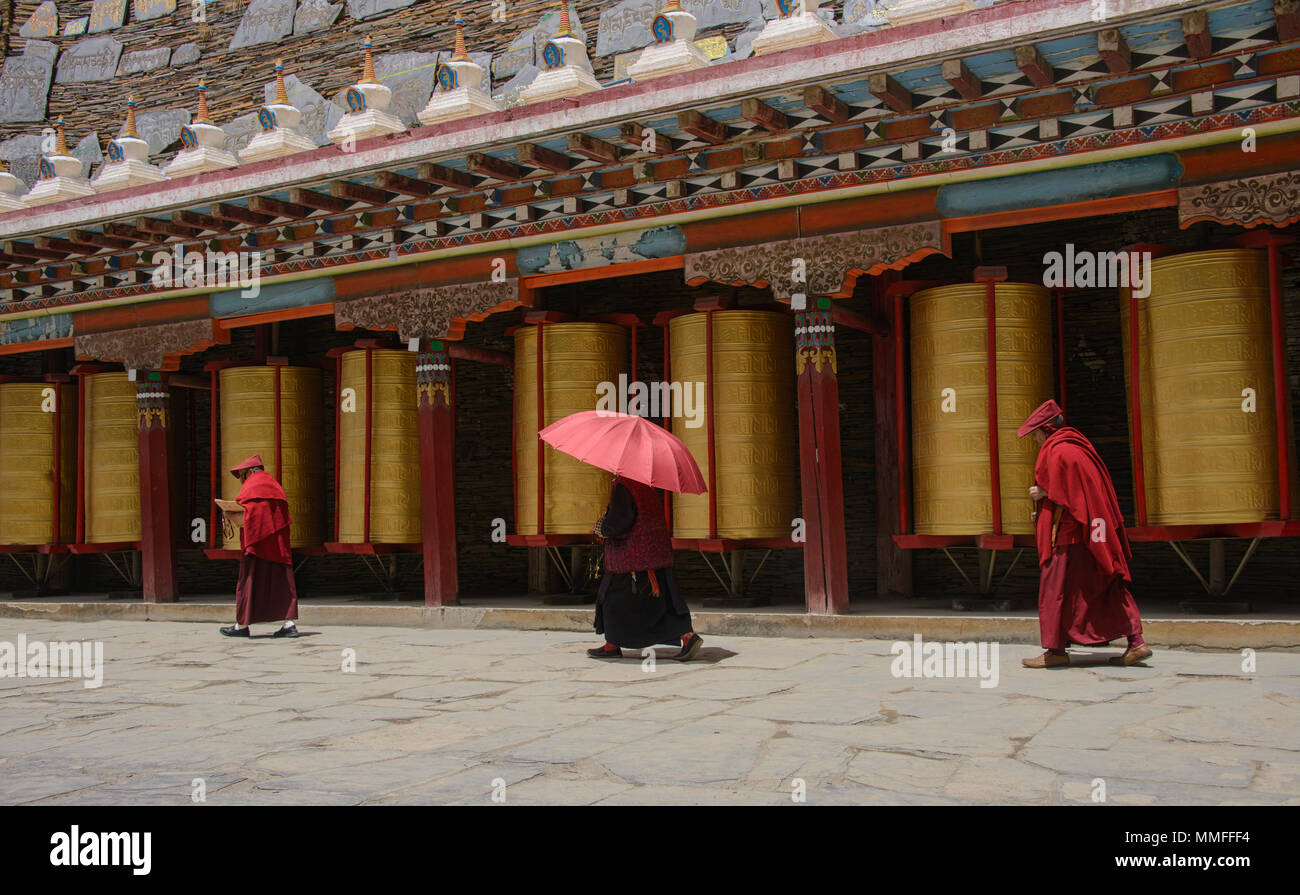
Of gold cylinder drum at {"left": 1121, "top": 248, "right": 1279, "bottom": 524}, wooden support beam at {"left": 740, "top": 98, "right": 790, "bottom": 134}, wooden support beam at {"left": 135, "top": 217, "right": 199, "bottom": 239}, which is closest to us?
gold cylinder drum at {"left": 1121, "top": 248, "right": 1279, "bottom": 524}

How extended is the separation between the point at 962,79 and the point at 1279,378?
2454 millimetres

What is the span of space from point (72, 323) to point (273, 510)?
3.63 m

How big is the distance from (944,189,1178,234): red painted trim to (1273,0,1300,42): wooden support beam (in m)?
0.95

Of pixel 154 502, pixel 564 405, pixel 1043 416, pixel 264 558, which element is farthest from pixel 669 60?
pixel 154 502

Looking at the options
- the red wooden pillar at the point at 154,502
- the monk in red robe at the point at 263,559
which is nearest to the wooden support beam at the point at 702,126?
the monk in red robe at the point at 263,559

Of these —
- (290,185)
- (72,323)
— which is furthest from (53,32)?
(290,185)

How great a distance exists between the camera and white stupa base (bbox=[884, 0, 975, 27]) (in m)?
6.90

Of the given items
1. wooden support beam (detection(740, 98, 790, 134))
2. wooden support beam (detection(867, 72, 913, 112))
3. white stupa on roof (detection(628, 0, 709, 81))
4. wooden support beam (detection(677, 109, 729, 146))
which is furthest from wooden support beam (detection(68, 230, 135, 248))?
wooden support beam (detection(867, 72, 913, 112))

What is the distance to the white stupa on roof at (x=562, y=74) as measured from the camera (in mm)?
8102

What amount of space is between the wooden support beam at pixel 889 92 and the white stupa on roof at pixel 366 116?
11.1 feet

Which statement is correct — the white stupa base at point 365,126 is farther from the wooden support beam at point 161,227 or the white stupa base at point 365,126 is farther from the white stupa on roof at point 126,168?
the white stupa on roof at point 126,168

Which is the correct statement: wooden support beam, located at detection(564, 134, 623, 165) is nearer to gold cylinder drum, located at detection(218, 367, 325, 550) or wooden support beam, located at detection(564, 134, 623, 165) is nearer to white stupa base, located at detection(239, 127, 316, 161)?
white stupa base, located at detection(239, 127, 316, 161)

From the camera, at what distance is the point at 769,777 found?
391 centimetres

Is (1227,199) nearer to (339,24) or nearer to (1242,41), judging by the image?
(1242,41)
